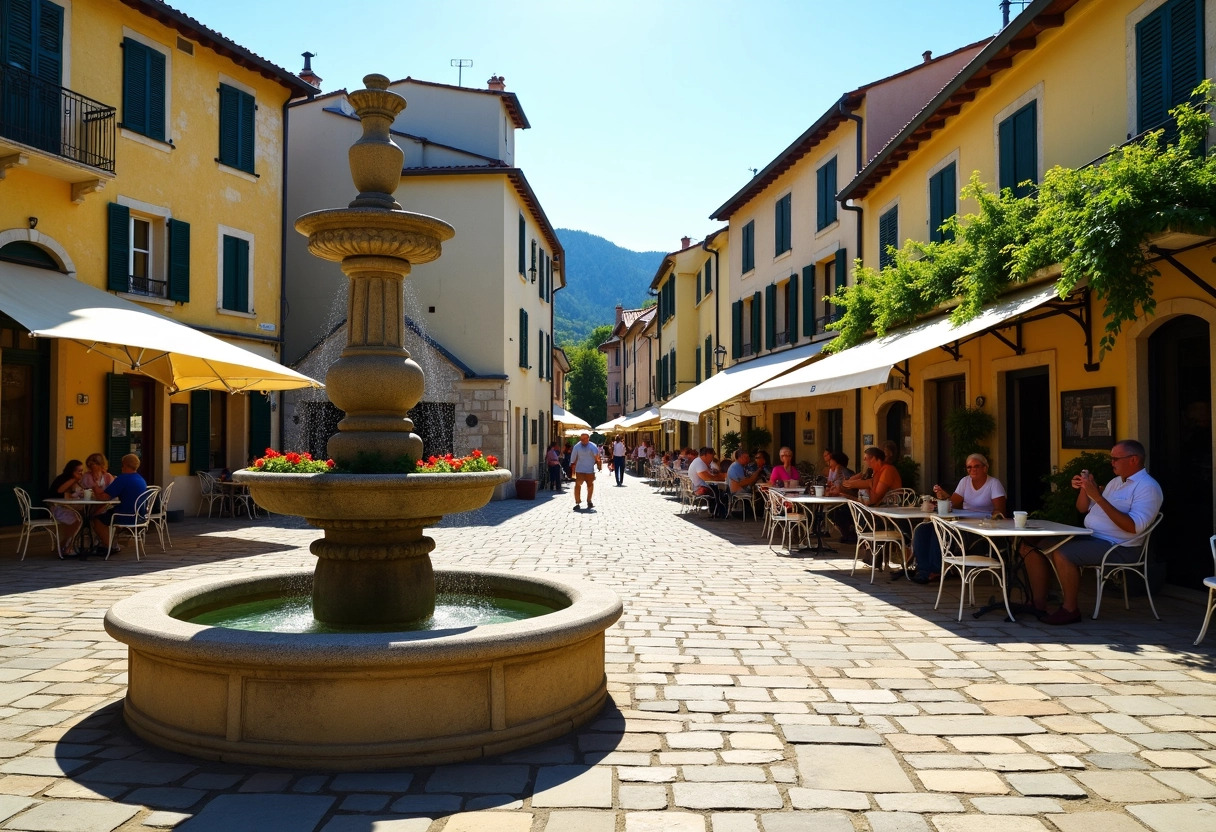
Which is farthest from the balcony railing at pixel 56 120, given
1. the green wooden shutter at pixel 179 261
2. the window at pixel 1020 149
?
the window at pixel 1020 149

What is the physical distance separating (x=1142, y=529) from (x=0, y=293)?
40.1ft

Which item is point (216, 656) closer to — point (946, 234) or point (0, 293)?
point (0, 293)

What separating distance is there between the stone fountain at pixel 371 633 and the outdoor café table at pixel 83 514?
5.51 m

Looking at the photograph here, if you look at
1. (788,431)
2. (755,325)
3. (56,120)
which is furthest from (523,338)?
(56,120)

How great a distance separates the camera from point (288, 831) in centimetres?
314

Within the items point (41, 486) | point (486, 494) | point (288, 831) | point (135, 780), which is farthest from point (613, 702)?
point (41, 486)

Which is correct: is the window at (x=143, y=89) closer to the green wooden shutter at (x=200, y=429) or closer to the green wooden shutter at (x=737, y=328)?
the green wooden shutter at (x=200, y=429)

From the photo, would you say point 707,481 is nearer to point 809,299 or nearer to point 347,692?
point 809,299

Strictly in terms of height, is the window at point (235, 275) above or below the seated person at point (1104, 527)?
above

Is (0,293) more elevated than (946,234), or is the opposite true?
(946,234)

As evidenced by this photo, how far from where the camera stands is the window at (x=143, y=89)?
46.3 feet

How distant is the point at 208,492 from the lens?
15.7 metres

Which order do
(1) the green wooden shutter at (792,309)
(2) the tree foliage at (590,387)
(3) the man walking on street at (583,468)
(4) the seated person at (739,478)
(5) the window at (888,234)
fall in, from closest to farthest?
(5) the window at (888,234), (4) the seated person at (739,478), (3) the man walking on street at (583,468), (1) the green wooden shutter at (792,309), (2) the tree foliage at (590,387)

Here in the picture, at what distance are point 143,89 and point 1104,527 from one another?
50.9 ft
